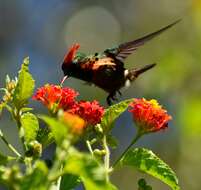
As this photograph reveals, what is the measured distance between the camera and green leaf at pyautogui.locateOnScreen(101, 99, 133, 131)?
1818mm

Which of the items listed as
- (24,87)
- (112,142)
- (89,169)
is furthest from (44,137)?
(89,169)

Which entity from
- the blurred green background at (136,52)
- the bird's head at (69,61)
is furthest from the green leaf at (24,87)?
the blurred green background at (136,52)

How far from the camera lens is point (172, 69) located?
17.9 feet

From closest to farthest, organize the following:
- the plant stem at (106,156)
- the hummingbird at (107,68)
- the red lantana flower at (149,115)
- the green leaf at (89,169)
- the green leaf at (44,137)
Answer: the green leaf at (89,169) < the plant stem at (106,156) < the green leaf at (44,137) < the red lantana flower at (149,115) < the hummingbird at (107,68)

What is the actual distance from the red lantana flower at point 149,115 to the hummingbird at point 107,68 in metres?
0.37

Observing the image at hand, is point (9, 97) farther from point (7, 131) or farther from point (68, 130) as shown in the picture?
point (7, 131)

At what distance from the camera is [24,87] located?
1757mm

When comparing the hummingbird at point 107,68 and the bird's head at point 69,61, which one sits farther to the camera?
the hummingbird at point 107,68

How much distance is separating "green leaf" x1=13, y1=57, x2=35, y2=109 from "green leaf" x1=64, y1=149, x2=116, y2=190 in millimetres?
522

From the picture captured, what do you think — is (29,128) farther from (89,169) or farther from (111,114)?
(89,169)

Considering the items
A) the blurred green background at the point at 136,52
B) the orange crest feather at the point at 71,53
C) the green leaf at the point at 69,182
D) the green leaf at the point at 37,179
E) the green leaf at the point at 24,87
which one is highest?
the blurred green background at the point at 136,52

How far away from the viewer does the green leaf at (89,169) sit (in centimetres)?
121

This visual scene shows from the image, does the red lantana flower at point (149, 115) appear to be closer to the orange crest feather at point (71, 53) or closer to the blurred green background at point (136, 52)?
the orange crest feather at point (71, 53)

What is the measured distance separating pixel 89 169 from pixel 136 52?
7.15 meters
